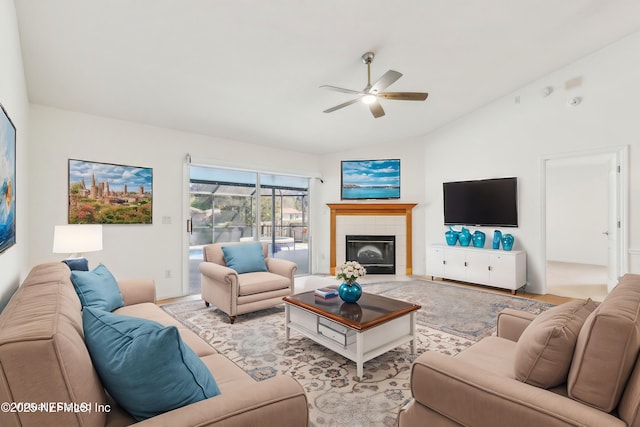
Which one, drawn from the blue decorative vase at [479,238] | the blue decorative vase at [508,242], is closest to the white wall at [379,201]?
the blue decorative vase at [479,238]

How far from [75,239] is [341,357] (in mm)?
2618

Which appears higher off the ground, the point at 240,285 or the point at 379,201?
the point at 379,201

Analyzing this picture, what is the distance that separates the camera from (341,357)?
2539 mm

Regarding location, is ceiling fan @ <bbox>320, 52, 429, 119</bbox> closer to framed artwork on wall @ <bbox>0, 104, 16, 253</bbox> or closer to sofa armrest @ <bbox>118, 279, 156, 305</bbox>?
framed artwork on wall @ <bbox>0, 104, 16, 253</bbox>

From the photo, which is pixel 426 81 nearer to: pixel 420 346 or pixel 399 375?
pixel 420 346

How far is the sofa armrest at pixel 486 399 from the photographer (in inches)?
37.9

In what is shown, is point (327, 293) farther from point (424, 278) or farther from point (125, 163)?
point (424, 278)

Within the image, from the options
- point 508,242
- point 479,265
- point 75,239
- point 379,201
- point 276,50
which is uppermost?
point 276,50

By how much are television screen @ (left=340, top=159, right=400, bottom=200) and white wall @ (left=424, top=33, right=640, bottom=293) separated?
629 millimetres

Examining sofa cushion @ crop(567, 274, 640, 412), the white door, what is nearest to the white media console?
the white door

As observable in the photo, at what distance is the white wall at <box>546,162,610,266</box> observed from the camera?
6715mm

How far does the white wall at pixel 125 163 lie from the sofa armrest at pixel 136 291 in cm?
148

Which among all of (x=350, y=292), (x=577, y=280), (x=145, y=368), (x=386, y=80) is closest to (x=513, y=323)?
(x=350, y=292)

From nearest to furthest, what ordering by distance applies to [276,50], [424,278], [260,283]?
[276,50] < [260,283] < [424,278]
